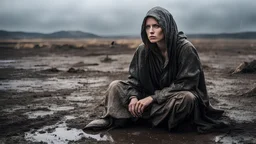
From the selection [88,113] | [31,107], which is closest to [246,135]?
[88,113]

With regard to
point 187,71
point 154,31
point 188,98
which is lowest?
point 188,98

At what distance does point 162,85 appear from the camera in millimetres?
4520

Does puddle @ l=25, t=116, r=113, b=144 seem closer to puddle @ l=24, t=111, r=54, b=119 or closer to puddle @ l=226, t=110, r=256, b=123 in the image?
puddle @ l=24, t=111, r=54, b=119

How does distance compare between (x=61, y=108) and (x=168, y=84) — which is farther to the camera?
(x=61, y=108)

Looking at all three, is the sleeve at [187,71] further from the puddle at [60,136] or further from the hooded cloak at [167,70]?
the puddle at [60,136]

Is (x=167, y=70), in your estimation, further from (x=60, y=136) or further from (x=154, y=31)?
(x=60, y=136)

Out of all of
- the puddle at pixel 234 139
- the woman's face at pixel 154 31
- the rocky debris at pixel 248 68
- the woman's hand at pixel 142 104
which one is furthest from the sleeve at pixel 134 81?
the rocky debris at pixel 248 68

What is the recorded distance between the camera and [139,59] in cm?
464

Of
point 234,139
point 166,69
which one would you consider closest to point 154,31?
point 166,69

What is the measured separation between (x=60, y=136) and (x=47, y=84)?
18.1 ft

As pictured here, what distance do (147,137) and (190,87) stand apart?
846 millimetres

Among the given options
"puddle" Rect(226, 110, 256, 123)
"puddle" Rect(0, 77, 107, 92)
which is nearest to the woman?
"puddle" Rect(226, 110, 256, 123)

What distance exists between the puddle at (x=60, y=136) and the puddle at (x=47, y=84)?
4064mm

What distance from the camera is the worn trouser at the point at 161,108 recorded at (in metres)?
4.20
